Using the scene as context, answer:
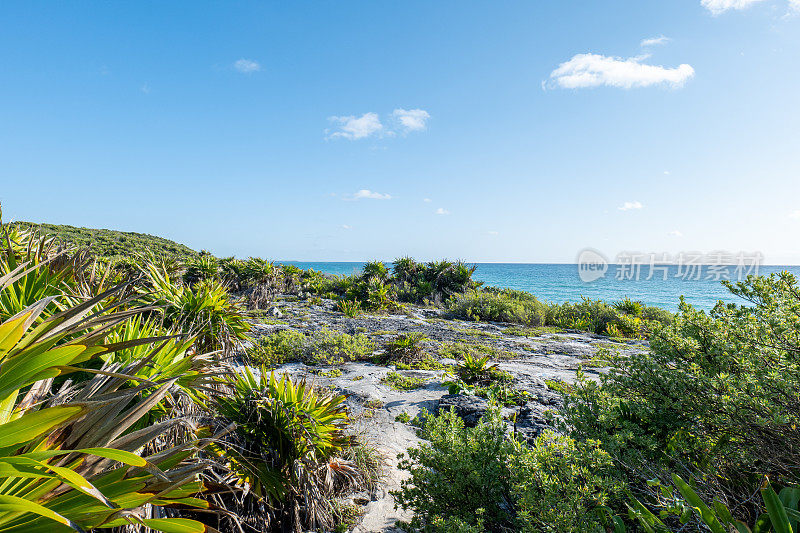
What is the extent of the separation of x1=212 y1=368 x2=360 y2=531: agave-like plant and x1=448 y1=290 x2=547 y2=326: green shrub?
13.1 meters

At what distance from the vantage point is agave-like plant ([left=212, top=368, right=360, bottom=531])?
300 cm

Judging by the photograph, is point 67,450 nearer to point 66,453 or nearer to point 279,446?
point 66,453

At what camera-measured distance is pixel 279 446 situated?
3121 mm

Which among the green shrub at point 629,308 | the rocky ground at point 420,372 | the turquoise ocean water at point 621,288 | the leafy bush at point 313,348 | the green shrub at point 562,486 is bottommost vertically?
the turquoise ocean water at point 621,288

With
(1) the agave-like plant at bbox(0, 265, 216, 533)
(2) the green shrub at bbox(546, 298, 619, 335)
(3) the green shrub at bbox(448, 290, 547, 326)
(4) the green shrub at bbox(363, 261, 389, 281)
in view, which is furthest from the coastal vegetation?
(4) the green shrub at bbox(363, 261, 389, 281)

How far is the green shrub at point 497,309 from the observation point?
15.2m

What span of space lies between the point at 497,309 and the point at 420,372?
8949mm

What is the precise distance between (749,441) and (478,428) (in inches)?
73.4

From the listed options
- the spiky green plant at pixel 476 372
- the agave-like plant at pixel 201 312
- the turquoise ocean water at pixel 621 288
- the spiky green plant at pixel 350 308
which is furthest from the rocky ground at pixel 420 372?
the turquoise ocean water at pixel 621 288

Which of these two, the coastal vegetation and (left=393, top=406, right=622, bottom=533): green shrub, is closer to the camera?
the coastal vegetation

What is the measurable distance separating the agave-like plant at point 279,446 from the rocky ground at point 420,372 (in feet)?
1.83

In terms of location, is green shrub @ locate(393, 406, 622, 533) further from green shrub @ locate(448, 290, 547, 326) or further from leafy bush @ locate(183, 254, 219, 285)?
green shrub @ locate(448, 290, 547, 326)

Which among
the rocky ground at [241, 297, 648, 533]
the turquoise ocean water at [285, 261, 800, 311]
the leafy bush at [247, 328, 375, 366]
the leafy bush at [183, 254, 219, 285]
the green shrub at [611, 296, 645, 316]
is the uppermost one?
the leafy bush at [183, 254, 219, 285]

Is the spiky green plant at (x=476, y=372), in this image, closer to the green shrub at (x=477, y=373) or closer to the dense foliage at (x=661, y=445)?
the green shrub at (x=477, y=373)
